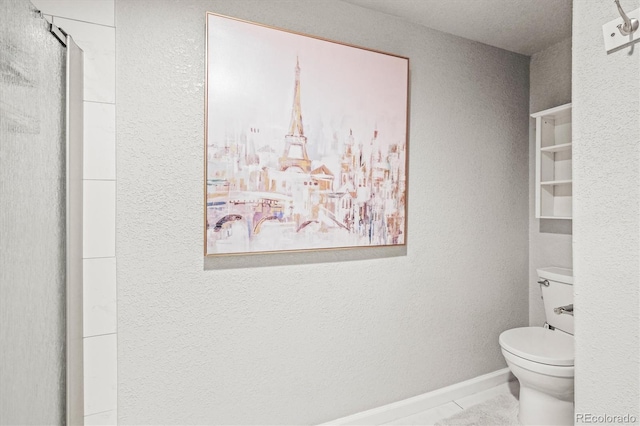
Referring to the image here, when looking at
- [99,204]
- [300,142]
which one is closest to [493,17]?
[300,142]

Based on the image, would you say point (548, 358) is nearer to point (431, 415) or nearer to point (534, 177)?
point (431, 415)

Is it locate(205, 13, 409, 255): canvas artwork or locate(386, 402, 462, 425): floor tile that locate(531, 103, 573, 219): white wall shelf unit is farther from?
locate(386, 402, 462, 425): floor tile

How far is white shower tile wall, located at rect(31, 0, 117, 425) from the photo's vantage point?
138 centimetres

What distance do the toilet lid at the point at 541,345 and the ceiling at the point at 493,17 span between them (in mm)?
1853

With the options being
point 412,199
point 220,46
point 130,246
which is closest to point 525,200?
point 412,199

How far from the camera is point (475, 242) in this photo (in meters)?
2.28

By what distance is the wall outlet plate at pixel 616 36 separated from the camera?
1.11 m

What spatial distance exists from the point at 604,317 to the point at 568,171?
139 centimetres

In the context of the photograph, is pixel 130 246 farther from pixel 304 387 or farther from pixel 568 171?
pixel 568 171

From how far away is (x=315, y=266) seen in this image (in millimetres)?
1801

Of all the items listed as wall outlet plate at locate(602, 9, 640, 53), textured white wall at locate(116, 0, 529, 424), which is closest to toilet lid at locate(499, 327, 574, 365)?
textured white wall at locate(116, 0, 529, 424)

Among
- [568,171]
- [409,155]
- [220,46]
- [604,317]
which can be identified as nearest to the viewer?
[604,317]

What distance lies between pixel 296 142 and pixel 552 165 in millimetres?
1807

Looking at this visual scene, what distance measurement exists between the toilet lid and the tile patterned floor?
47 cm
